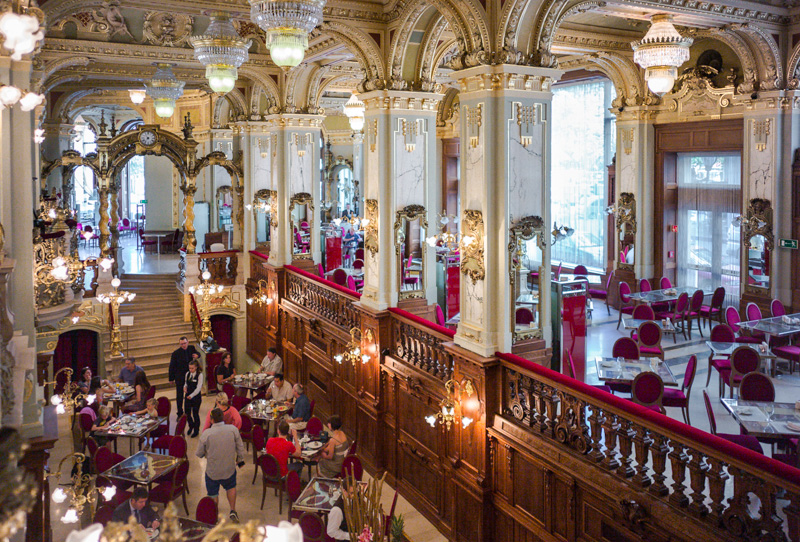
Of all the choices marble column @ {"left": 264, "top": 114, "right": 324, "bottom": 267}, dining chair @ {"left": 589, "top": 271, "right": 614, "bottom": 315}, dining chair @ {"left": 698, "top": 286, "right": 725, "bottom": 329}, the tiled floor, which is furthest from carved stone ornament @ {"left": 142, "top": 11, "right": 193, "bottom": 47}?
dining chair @ {"left": 698, "top": 286, "right": 725, "bottom": 329}

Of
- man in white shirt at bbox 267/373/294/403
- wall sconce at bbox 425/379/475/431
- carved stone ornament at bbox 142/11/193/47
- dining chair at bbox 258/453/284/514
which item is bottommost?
dining chair at bbox 258/453/284/514

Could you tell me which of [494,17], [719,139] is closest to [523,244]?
[494,17]

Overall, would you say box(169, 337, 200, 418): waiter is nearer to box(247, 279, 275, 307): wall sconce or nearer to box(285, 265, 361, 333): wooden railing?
box(285, 265, 361, 333): wooden railing

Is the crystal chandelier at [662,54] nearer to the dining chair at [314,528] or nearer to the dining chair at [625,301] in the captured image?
the dining chair at [625,301]

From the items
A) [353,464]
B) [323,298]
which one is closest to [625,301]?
[323,298]

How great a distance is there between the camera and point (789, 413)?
24.3ft

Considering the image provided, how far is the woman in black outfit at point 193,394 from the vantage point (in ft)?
37.6

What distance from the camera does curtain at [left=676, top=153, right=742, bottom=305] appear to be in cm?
1377

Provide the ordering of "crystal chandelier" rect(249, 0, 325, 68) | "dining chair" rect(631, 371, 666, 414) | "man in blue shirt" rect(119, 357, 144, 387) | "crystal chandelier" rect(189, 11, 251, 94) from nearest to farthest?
"crystal chandelier" rect(249, 0, 325, 68) → "crystal chandelier" rect(189, 11, 251, 94) → "dining chair" rect(631, 371, 666, 414) → "man in blue shirt" rect(119, 357, 144, 387)

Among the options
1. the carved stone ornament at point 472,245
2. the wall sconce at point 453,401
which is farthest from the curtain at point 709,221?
the wall sconce at point 453,401

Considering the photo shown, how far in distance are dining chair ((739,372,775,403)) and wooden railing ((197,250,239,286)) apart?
11.7 meters

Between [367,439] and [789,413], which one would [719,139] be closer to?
[789,413]

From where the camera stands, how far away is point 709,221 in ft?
46.8

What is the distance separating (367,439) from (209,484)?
239 cm
